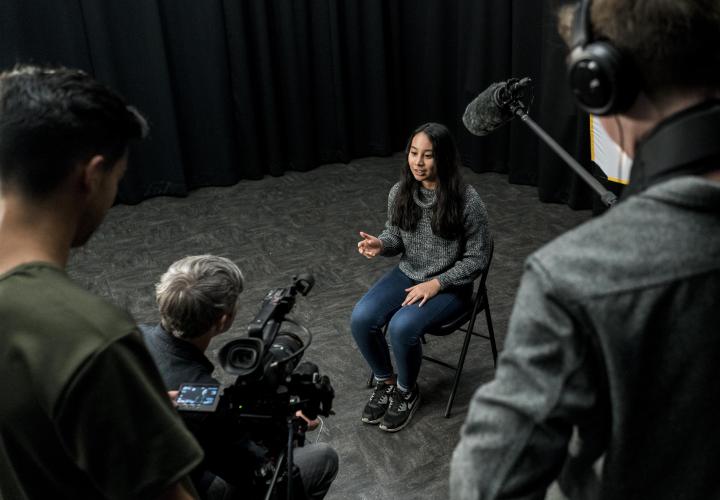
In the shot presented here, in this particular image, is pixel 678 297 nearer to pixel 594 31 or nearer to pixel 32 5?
pixel 594 31

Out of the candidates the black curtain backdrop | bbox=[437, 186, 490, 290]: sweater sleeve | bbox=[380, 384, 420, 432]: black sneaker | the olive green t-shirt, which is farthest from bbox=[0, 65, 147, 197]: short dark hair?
the black curtain backdrop

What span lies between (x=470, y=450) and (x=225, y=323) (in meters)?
1.11

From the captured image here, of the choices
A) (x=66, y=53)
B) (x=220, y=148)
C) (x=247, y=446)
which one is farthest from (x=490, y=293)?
(x=66, y=53)

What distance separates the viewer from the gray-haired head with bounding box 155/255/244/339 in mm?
1659

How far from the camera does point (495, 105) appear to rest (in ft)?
6.46

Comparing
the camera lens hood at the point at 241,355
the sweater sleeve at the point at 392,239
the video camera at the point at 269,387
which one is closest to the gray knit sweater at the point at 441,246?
the sweater sleeve at the point at 392,239

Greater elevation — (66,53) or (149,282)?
(66,53)

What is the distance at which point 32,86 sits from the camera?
38.0 inches

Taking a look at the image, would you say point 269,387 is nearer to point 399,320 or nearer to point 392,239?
point 399,320

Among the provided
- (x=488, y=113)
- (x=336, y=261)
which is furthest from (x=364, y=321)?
(x=336, y=261)

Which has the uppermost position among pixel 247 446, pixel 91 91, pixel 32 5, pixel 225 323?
pixel 91 91

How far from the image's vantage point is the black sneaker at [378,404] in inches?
106

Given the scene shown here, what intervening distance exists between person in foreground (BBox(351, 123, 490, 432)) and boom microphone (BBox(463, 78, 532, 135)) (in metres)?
0.55

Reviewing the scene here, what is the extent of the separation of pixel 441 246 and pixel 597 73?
192cm
